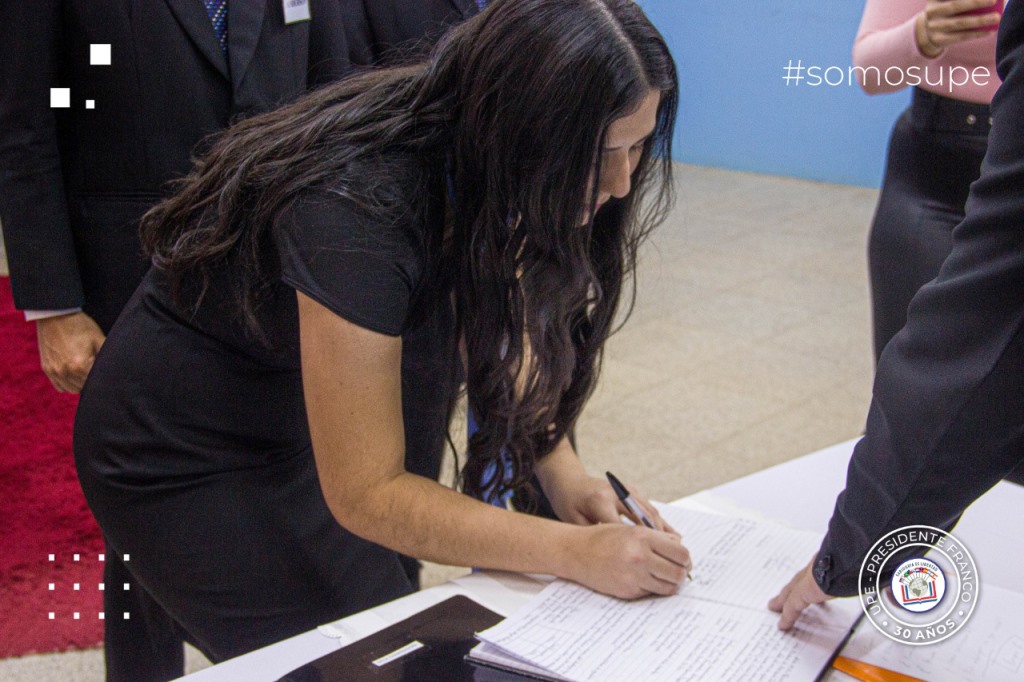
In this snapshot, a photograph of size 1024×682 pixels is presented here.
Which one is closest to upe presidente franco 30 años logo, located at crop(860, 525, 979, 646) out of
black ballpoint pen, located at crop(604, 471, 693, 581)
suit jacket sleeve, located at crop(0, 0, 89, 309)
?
black ballpoint pen, located at crop(604, 471, 693, 581)

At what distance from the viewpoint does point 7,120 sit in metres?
Answer: 1.42

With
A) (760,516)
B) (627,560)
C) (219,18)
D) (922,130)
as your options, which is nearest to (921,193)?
(922,130)

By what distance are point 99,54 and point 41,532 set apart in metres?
1.24

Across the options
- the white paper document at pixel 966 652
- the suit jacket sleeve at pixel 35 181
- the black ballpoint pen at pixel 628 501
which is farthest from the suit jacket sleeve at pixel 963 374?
the suit jacket sleeve at pixel 35 181

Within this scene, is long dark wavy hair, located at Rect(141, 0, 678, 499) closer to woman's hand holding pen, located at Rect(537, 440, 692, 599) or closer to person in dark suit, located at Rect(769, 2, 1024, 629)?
woman's hand holding pen, located at Rect(537, 440, 692, 599)

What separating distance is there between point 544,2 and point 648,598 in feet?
1.91

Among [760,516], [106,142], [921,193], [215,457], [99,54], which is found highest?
[99,54]

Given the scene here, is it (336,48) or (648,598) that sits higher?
(336,48)

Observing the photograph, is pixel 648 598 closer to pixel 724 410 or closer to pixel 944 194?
pixel 944 194

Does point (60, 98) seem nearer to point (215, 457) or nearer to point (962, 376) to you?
point (215, 457)

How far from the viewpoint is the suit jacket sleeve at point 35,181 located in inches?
55.3

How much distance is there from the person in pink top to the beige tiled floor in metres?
0.61

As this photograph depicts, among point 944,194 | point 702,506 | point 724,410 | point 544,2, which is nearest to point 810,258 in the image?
point 724,410

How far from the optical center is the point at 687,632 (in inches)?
37.7
